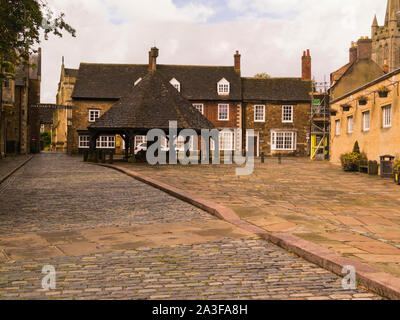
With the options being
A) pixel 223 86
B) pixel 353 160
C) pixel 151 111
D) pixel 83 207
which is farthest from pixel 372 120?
pixel 223 86

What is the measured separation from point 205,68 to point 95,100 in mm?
12165

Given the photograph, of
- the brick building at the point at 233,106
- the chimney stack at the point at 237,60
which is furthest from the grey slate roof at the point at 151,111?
the chimney stack at the point at 237,60

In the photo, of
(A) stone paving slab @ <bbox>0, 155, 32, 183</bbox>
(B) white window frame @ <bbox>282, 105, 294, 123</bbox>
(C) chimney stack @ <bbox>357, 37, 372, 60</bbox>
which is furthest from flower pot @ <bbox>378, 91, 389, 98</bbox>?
(B) white window frame @ <bbox>282, 105, 294, 123</bbox>

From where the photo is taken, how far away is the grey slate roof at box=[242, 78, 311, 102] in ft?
147

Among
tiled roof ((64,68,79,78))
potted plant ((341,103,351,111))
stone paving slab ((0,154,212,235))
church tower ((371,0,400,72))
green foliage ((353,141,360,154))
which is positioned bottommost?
stone paving slab ((0,154,212,235))

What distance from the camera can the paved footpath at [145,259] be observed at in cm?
416

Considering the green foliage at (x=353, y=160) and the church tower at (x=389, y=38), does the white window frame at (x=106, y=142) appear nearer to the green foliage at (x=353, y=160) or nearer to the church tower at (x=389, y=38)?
the green foliage at (x=353, y=160)

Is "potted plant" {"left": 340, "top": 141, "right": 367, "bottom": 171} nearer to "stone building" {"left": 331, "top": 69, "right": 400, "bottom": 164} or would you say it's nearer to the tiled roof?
"stone building" {"left": 331, "top": 69, "right": 400, "bottom": 164}

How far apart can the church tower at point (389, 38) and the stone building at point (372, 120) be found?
65.6 m

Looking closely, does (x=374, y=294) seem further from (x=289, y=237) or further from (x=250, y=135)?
(x=250, y=135)

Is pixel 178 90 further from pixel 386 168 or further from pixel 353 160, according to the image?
pixel 386 168

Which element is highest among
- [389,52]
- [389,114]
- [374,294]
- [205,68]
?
[389,52]

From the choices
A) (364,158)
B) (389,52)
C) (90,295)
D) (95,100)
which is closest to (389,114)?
(364,158)

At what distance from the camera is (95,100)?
145 feet
